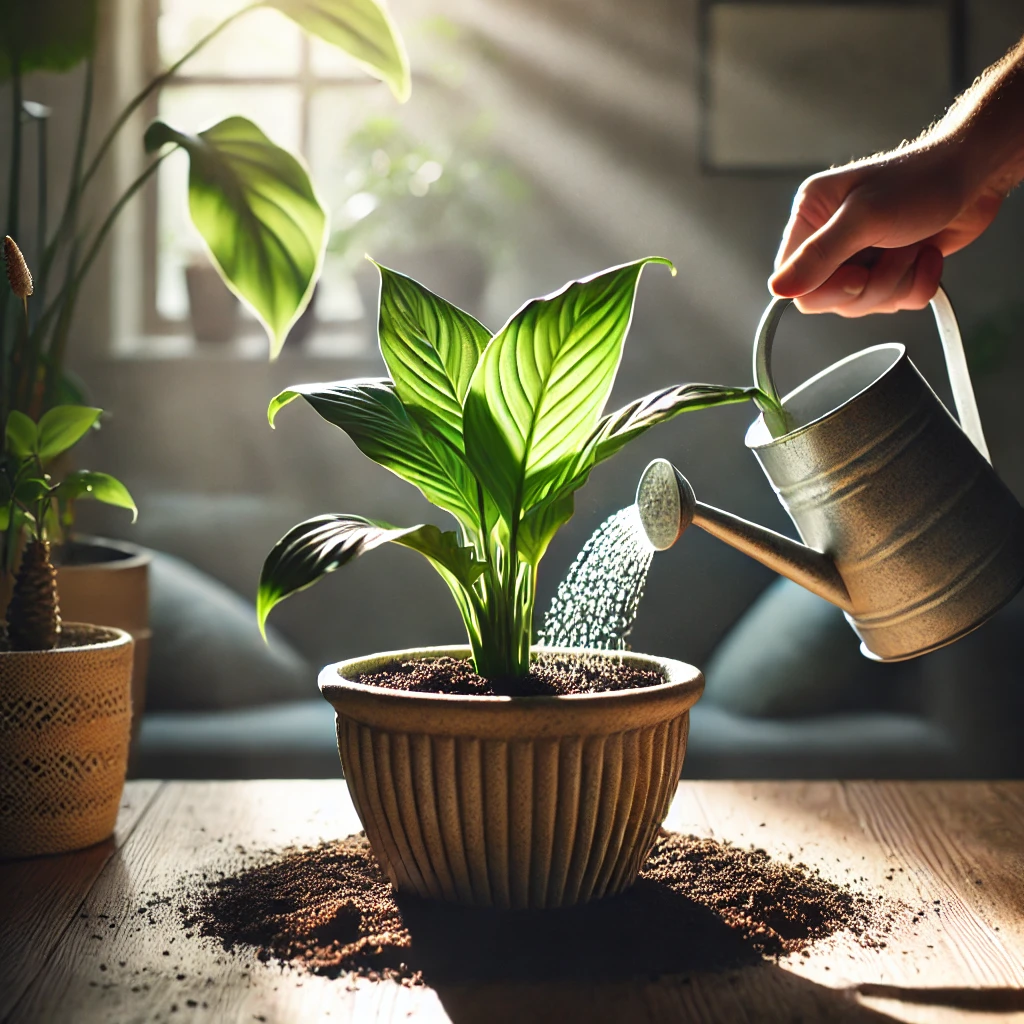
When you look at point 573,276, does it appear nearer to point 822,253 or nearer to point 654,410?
point 822,253

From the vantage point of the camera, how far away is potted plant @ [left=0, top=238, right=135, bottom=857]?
2.63 ft

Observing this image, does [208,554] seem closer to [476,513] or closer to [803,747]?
[803,747]

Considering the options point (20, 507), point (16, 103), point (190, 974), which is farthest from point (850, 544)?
point (16, 103)

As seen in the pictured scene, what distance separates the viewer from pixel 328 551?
0.59 m

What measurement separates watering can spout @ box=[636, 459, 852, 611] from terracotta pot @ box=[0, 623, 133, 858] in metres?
0.44

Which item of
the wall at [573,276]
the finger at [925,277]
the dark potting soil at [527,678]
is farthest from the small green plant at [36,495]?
the wall at [573,276]

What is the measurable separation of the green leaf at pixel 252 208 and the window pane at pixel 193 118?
174 centimetres

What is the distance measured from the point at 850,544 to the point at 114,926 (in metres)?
0.52

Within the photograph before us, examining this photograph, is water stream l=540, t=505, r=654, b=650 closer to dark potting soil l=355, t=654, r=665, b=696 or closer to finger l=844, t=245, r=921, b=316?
dark potting soil l=355, t=654, r=665, b=696

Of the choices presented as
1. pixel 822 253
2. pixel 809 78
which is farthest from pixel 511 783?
pixel 809 78

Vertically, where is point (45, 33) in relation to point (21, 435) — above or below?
above

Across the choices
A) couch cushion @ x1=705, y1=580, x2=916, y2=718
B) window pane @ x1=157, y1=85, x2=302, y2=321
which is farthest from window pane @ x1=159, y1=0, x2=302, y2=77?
couch cushion @ x1=705, y1=580, x2=916, y2=718

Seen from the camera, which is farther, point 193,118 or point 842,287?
point 193,118

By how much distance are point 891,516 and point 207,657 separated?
165 centimetres
